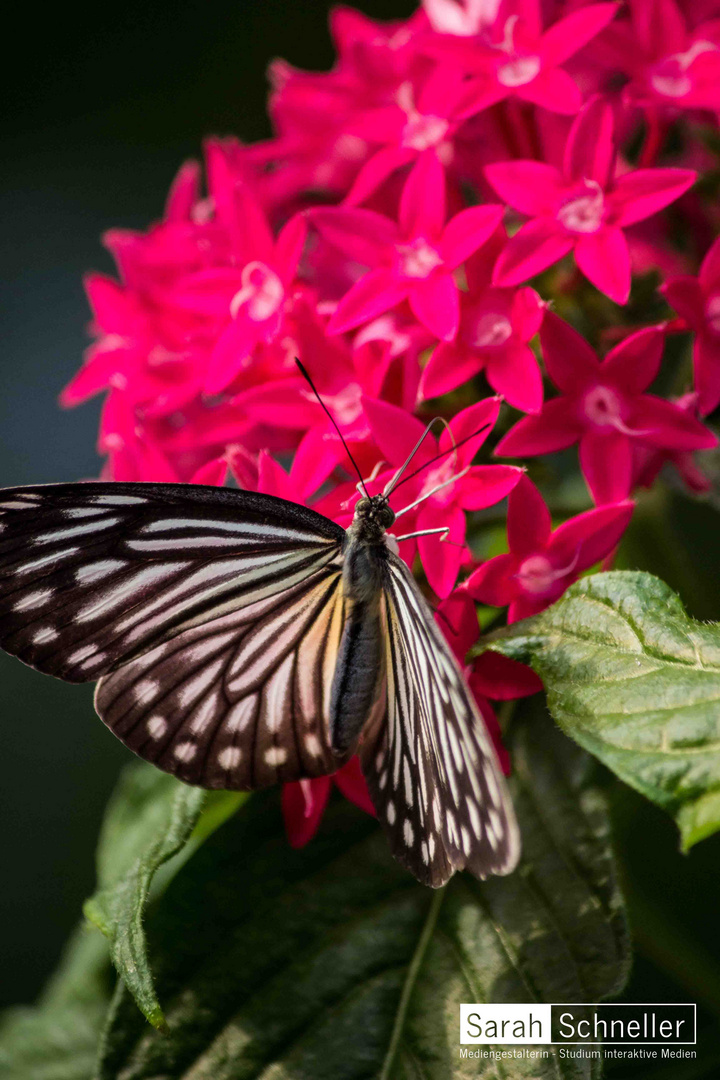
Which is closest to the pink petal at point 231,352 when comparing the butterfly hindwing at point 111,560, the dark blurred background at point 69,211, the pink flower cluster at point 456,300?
the pink flower cluster at point 456,300

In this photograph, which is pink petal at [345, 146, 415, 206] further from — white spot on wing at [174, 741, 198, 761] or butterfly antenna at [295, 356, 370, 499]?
white spot on wing at [174, 741, 198, 761]

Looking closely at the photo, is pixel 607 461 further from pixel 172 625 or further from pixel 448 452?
pixel 172 625

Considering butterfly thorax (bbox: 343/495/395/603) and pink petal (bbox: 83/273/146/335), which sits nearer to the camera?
butterfly thorax (bbox: 343/495/395/603)

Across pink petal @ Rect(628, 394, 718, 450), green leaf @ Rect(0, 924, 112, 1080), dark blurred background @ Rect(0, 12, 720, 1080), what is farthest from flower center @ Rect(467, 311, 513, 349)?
dark blurred background @ Rect(0, 12, 720, 1080)

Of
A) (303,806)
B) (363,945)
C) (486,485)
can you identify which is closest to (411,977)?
(363,945)

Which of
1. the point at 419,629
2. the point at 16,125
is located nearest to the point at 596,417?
the point at 419,629
